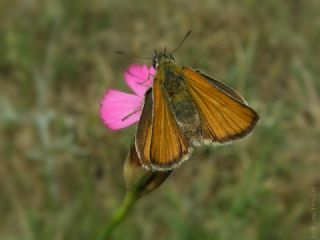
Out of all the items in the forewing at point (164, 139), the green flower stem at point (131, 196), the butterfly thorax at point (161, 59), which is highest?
the butterfly thorax at point (161, 59)

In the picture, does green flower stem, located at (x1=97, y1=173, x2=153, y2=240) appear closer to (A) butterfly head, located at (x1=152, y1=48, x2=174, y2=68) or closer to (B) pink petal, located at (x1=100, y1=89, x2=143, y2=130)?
(B) pink petal, located at (x1=100, y1=89, x2=143, y2=130)

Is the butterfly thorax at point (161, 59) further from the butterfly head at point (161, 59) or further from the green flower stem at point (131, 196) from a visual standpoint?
the green flower stem at point (131, 196)

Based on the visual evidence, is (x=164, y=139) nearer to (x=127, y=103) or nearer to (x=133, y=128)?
(x=127, y=103)

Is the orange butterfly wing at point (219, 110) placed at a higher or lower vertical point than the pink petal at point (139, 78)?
lower

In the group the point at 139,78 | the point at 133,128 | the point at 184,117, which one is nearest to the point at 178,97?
the point at 184,117

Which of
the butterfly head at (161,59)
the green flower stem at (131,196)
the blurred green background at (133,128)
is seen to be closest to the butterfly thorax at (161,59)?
the butterfly head at (161,59)

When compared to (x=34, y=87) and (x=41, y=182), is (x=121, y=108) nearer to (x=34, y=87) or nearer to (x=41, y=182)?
(x=41, y=182)

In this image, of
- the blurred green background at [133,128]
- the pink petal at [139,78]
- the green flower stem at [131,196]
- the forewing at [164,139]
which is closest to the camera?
the forewing at [164,139]

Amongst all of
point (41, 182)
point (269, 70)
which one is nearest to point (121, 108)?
point (41, 182)
